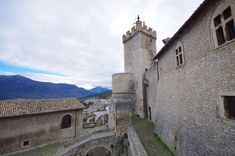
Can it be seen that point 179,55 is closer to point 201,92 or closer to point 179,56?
point 179,56

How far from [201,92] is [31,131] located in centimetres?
1620

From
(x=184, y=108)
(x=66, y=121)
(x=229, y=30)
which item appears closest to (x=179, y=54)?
(x=184, y=108)

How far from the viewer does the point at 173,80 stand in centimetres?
832

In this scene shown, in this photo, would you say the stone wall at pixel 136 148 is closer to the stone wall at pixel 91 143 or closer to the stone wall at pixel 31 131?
the stone wall at pixel 91 143

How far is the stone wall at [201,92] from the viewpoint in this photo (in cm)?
398

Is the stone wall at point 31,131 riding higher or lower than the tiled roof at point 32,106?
lower

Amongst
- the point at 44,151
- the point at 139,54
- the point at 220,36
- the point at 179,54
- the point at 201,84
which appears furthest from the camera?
the point at 139,54

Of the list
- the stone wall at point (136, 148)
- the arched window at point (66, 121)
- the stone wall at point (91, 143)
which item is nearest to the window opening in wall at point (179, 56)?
the stone wall at point (136, 148)

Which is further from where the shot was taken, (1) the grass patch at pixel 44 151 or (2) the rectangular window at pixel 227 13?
(1) the grass patch at pixel 44 151

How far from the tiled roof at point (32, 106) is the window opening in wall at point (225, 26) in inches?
657

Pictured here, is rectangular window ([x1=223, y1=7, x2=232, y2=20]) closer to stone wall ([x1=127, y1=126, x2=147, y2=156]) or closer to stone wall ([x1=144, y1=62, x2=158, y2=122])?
stone wall ([x1=127, y1=126, x2=147, y2=156])

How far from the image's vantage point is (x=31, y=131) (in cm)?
1360

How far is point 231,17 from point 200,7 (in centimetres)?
142

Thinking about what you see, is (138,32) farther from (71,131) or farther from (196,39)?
(71,131)
